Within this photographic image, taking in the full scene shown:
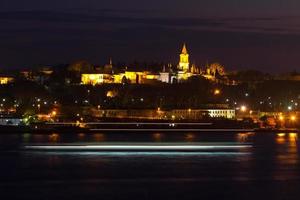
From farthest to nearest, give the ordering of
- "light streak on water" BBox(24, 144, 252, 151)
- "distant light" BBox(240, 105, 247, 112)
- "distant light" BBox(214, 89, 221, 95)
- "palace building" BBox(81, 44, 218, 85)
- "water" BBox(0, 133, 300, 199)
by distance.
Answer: "palace building" BBox(81, 44, 218, 85)
"distant light" BBox(214, 89, 221, 95)
"distant light" BBox(240, 105, 247, 112)
"light streak on water" BBox(24, 144, 252, 151)
"water" BBox(0, 133, 300, 199)

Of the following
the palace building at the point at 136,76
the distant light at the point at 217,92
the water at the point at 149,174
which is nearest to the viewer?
the water at the point at 149,174

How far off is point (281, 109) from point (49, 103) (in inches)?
807

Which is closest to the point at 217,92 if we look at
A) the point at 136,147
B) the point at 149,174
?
the point at 136,147

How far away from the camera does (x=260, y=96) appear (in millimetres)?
91062

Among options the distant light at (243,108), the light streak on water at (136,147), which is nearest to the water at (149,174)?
the light streak on water at (136,147)

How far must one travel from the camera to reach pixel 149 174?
2664 centimetres

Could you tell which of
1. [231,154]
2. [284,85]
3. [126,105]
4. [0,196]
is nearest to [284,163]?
[231,154]

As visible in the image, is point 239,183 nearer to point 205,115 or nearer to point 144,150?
point 144,150

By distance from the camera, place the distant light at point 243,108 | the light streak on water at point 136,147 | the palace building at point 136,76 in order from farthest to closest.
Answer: the palace building at point 136,76, the distant light at point 243,108, the light streak on water at point 136,147

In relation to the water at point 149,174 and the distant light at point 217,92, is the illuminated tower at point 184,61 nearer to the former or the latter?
the distant light at point 217,92

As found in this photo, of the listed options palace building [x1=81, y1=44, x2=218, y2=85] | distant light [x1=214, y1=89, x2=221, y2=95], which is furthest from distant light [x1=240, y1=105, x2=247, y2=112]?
palace building [x1=81, y1=44, x2=218, y2=85]

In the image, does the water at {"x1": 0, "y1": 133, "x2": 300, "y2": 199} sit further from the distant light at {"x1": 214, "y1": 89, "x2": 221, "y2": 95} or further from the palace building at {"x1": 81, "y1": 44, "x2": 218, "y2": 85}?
the palace building at {"x1": 81, "y1": 44, "x2": 218, "y2": 85}

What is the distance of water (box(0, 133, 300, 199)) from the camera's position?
22.2 metres

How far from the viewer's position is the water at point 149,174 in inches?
874
